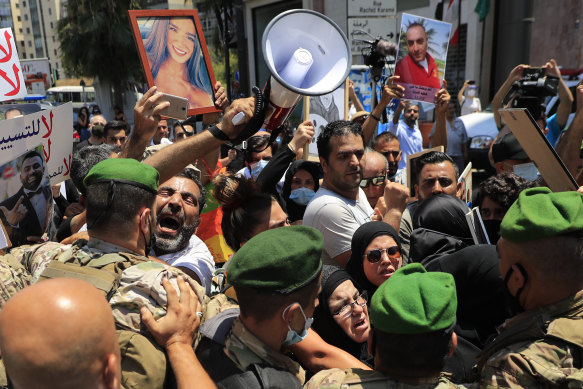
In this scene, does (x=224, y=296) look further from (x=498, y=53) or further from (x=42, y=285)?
(x=498, y=53)

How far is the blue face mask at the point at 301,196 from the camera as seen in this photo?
13.4 ft

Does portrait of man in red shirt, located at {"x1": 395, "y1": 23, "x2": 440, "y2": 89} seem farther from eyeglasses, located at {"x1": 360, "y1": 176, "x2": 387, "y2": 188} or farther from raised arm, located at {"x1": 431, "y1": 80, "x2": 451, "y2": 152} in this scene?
eyeglasses, located at {"x1": 360, "y1": 176, "x2": 387, "y2": 188}

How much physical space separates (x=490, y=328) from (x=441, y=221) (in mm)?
740

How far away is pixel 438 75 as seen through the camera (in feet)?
16.9

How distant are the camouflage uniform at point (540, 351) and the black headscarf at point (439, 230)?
0.85 meters

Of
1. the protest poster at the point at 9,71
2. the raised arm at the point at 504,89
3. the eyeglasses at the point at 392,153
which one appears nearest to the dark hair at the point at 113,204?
the protest poster at the point at 9,71

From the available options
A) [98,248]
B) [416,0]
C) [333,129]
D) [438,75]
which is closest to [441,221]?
[333,129]

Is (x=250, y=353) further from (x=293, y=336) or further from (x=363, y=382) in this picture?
(x=363, y=382)

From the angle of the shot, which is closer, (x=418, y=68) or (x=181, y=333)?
(x=181, y=333)

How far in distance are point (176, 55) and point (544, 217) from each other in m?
2.21

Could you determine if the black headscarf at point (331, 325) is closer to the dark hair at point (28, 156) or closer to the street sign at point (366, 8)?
the dark hair at point (28, 156)

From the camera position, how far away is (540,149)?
2459 millimetres

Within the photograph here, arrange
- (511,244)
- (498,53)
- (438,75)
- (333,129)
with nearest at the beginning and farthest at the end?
(511,244) → (333,129) → (438,75) → (498,53)

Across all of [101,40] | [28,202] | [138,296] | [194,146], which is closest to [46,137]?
[28,202]
